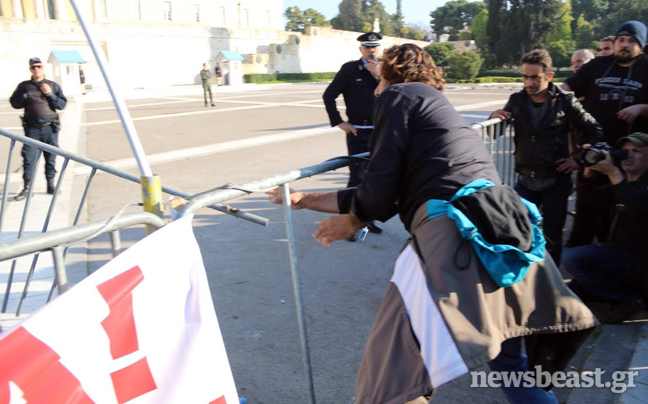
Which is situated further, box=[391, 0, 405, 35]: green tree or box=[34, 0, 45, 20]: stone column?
box=[391, 0, 405, 35]: green tree

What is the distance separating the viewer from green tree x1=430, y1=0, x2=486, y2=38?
333 feet

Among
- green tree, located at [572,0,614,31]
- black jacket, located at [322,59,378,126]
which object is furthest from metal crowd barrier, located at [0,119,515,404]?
green tree, located at [572,0,614,31]

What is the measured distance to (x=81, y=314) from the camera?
1370 millimetres

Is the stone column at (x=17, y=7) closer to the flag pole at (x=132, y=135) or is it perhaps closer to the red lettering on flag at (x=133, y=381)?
the flag pole at (x=132, y=135)

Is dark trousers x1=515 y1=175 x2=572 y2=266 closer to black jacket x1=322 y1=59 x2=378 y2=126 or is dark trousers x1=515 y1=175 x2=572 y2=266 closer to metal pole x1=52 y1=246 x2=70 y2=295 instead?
black jacket x1=322 y1=59 x2=378 y2=126

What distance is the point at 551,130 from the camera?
13.3 ft

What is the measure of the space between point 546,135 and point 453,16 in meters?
106

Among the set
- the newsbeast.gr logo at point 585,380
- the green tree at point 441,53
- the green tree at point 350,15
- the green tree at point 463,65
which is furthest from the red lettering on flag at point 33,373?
the green tree at point 350,15

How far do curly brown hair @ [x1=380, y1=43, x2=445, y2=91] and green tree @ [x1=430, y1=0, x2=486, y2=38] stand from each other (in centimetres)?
10384

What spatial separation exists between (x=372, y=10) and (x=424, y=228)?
10414 cm

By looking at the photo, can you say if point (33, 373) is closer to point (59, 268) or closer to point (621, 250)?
point (59, 268)

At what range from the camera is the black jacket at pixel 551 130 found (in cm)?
404

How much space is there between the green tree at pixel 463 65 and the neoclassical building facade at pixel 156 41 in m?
16.1

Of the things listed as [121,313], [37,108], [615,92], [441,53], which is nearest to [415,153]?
[121,313]
